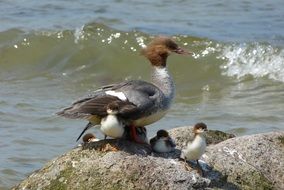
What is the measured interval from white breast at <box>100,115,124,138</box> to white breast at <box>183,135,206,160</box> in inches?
21.4

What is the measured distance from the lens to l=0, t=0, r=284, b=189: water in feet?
38.9

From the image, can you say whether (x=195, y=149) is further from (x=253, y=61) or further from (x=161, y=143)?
(x=253, y=61)

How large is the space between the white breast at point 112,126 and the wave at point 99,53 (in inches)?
321

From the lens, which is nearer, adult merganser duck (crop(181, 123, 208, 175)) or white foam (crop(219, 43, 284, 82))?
adult merganser duck (crop(181, 123, 208, 175))

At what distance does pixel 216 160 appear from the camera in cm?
766

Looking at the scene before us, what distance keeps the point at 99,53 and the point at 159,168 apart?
33.3ft

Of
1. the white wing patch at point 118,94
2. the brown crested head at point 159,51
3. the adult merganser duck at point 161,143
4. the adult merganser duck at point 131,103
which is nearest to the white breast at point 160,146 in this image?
the adult merganser duck at point 161,143

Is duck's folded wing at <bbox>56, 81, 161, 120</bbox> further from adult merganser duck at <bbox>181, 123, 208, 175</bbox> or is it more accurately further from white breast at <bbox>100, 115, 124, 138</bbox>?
adult merganser duck at <bbox>181, 123, 208, 175</bbox>

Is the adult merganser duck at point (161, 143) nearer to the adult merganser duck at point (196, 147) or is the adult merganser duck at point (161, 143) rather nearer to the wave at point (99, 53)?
the adult merganser duck at point (196, 147)

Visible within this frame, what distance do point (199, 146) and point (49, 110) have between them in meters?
6.03

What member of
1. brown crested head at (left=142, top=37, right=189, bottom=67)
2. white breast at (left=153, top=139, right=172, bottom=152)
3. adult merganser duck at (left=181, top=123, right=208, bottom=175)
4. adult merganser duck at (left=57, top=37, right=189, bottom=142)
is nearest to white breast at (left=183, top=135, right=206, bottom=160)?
adult merganser duck at (left=181, top=123, right=208, bottom=175)

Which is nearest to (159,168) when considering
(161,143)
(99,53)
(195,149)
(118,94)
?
(195,149)

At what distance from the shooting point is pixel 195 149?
7.25 m

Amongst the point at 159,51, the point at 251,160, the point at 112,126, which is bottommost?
the point at 251,160
